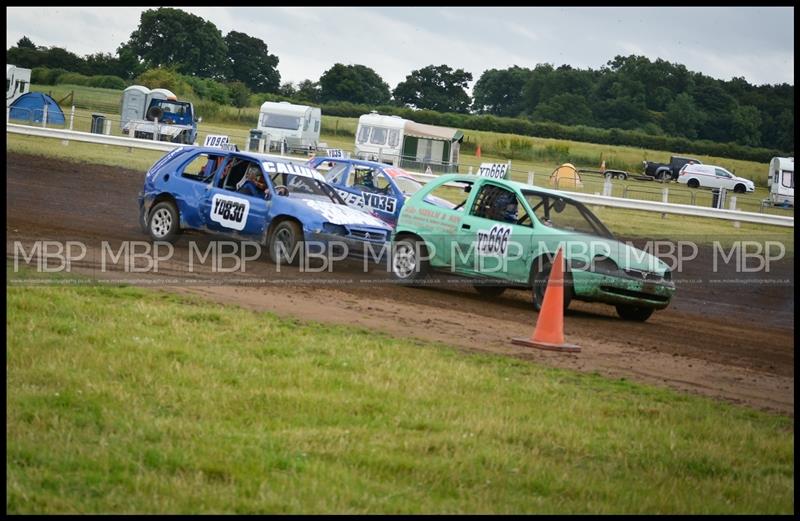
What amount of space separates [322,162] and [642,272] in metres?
8.72

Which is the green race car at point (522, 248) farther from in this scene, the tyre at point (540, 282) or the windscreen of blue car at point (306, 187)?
the windscreen of blue car at point (306, 187)

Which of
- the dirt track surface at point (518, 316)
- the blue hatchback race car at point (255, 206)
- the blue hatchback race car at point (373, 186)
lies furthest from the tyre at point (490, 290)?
the blue hatchback race car at point (373, 186)

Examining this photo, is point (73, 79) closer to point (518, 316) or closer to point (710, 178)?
point (710, 178)

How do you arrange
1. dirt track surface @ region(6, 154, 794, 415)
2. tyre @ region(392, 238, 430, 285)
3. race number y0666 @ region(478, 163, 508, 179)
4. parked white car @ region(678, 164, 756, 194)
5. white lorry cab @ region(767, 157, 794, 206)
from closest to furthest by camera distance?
dirt track surface @ region(6, 154, 794, 415) → tyre @ region(392, 238, 430, 285) → race number y0666 @ region(478, 163, 508, 179) → white lorry cab @ region(767, 157, 794, 206) → parked white car @ region(678, 164, 756, 194)

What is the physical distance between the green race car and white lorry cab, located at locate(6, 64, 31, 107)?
129 ft

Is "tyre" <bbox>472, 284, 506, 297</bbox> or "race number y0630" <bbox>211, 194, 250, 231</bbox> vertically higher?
"race number y0630" <bbox>211, 194, 250, 231</bbox>

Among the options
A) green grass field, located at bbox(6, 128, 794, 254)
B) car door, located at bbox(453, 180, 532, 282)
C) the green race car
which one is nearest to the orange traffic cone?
the green race car

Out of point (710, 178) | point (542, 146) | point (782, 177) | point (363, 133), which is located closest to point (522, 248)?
point (782, 177)

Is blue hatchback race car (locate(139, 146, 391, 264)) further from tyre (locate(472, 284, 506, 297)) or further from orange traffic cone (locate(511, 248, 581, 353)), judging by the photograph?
orange traffic cone (locate(511, 248, 581, 353))

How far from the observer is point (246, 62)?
76188 millimetres

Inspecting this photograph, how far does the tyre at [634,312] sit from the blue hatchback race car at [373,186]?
17.4 feet

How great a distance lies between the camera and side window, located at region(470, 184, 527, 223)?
14.3 meters

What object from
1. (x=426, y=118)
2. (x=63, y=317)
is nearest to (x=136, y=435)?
(x=63, y=317)

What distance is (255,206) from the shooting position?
51.0 feet
